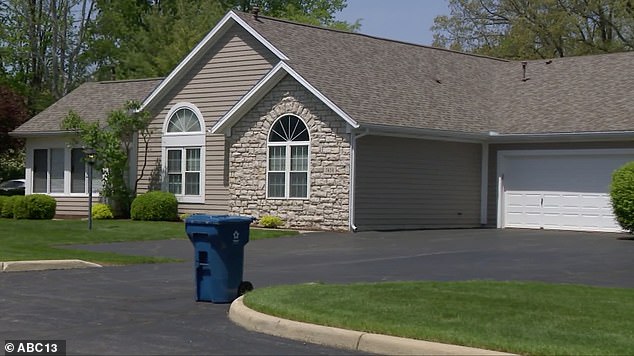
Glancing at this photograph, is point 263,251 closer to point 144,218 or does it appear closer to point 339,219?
point 339,219

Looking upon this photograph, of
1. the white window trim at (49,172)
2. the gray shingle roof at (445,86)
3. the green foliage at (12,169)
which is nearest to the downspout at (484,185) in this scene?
the gray shingle roof at (445,86)

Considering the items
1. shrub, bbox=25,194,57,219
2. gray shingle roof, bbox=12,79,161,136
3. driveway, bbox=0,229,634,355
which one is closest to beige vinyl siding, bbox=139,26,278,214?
gray shingle roof, bbox=12,79,161,136

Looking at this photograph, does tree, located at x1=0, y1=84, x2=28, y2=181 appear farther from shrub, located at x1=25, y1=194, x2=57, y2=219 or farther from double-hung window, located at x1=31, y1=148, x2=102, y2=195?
shrub, located at x1=25, y1=194, x2=57, y2=219

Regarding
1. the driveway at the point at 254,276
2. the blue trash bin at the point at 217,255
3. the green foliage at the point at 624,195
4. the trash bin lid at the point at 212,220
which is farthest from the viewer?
the green foliage at the point at 624,195

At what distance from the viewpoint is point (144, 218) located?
1245 inches

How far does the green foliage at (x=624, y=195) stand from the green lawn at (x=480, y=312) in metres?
10.9

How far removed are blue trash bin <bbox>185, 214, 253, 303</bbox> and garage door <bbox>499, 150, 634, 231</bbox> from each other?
16.4 m

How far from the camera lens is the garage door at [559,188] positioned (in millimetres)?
27656

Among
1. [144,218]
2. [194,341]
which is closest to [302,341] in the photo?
[194,341]

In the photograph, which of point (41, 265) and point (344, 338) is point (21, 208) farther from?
point (344, 338)

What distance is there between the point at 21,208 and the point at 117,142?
156 inches

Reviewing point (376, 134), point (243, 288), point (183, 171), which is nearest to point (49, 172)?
point (183, 171)

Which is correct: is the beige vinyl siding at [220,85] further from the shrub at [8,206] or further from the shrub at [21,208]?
the shrub at [8,206]

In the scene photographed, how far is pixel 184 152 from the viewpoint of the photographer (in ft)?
105
